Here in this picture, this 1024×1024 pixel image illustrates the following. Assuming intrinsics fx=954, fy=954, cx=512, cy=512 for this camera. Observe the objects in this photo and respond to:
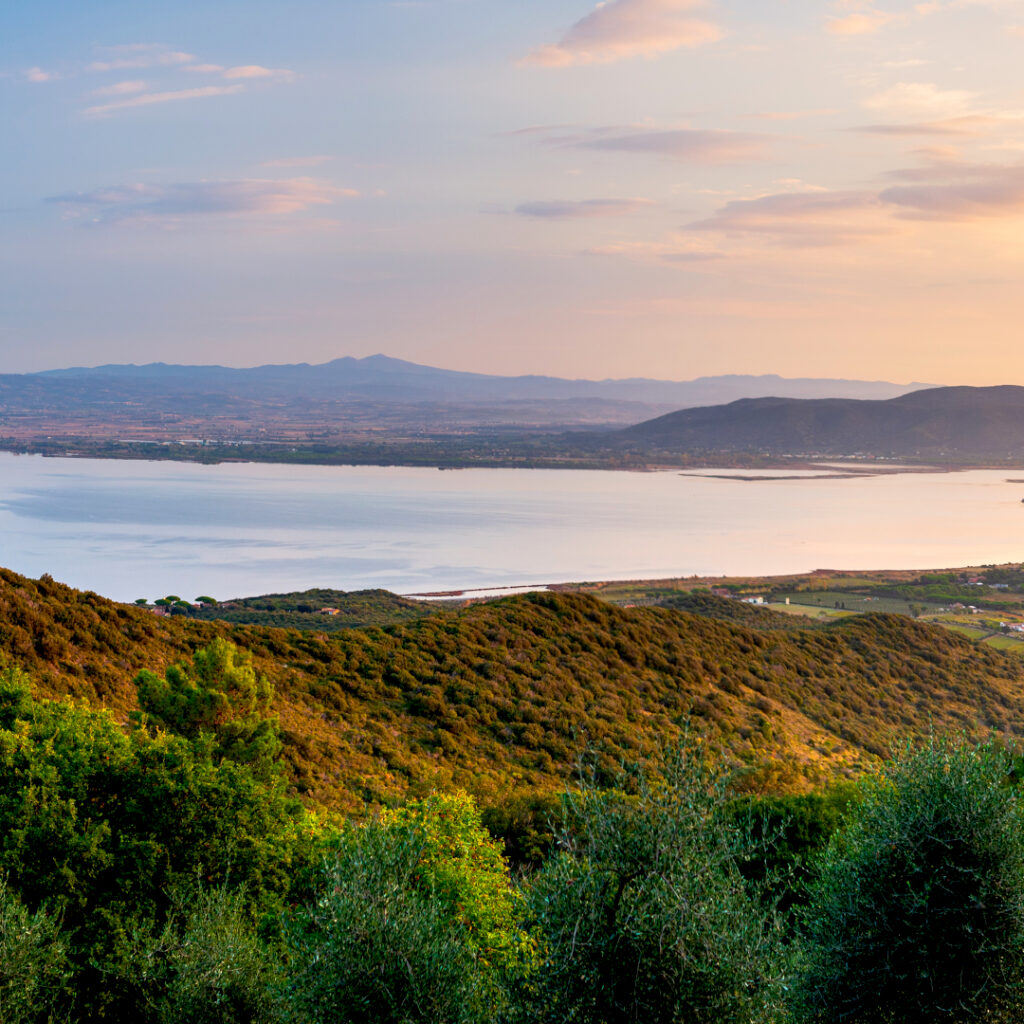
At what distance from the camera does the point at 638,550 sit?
73.7 metres

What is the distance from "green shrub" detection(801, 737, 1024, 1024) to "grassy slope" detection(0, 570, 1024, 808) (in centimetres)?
616

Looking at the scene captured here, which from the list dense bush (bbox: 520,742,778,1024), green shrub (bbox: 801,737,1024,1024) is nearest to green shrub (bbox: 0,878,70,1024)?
dense bush (bbox: 520,742,778,1024)

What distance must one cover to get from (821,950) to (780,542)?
74.1 meters

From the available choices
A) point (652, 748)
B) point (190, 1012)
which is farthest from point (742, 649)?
point (190, 1012)

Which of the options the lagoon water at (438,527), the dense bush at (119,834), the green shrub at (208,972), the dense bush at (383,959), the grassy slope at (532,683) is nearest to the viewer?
the dense bush at (383,959)

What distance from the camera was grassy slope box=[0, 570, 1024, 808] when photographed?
1748cm

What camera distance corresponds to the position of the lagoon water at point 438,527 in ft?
196

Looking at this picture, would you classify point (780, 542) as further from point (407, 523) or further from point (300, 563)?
point (300, 563)

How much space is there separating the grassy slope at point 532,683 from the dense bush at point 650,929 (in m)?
7.24

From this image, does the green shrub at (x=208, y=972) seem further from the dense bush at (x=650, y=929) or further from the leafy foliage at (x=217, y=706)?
the leafy foliage at (x=217, y=706)

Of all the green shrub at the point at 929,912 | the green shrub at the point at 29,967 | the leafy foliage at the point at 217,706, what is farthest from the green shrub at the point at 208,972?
the green shrub at the point at 929,912

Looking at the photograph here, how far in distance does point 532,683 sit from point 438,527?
5676cm

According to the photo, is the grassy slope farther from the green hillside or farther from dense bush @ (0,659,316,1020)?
the green hillside

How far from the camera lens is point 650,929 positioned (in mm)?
6484
